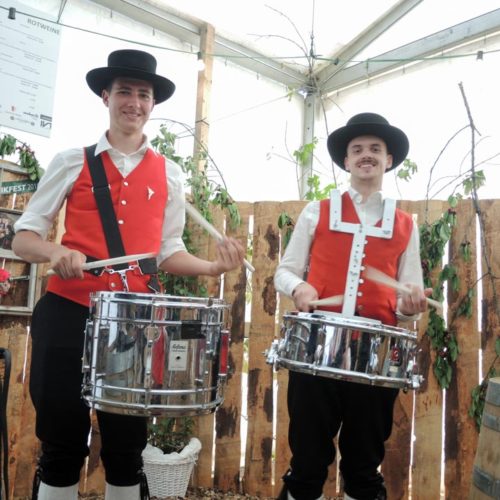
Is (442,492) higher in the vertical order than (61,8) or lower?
lower

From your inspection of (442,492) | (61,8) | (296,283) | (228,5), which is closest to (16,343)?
(296,283)

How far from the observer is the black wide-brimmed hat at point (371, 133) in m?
2.50

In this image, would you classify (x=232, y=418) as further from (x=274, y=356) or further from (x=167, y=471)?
(x=274, y=356)

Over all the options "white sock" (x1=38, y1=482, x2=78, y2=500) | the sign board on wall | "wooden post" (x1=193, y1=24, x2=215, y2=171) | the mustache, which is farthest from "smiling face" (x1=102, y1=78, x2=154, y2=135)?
"wooden post" (x1=193, y1=24, x2=215, y2=171)

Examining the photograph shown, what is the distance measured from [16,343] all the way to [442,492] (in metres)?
2.79

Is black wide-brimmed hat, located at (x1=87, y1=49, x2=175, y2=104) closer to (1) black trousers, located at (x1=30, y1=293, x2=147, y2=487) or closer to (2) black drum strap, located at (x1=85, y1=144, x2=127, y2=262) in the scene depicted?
(2) black drum strap, located at (x1=85, y1=144, x2=127, y2=262)

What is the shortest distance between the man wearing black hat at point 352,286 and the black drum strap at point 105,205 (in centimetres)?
74

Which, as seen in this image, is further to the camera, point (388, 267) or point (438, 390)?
point (438, 390)

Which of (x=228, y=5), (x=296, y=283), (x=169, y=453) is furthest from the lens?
(x=228, y=5)

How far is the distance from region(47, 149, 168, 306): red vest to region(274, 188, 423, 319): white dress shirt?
23.8 inches

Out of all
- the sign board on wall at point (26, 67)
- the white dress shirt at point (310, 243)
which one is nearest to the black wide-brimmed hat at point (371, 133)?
the white dress shirt at point (310, 243)

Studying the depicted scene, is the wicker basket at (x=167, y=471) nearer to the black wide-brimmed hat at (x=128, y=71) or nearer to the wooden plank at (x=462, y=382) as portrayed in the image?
the wooden plank at (x=462, y=382)

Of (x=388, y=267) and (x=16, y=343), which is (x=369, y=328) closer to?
(x=388, y=267)

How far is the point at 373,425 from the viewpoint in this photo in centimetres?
219
